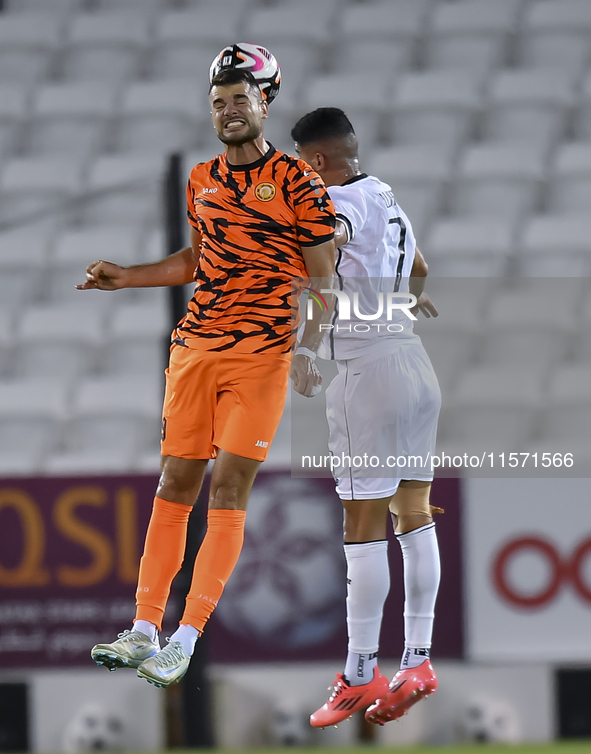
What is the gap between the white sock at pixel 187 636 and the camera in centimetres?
297

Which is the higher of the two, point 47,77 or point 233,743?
point 47,77

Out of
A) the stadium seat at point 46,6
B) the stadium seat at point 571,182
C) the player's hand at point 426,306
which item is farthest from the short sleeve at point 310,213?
the stadium seat at point 46,6

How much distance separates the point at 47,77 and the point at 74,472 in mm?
5332

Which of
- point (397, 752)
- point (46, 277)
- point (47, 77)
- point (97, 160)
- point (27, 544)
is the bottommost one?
point (397, 752)

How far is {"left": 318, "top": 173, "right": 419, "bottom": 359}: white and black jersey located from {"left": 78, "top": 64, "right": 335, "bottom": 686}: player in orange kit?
127 mm

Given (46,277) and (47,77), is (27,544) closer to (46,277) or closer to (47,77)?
(46,277)

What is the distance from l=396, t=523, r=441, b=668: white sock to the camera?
303 cm

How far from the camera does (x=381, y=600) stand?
3055 millimetres

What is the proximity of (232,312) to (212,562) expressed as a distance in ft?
2.01

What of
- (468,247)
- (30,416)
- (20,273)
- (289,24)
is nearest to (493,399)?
(468,247)

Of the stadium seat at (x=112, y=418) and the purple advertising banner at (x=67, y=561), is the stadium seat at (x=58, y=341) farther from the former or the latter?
the purple advertising banner at (x=67, y=561)

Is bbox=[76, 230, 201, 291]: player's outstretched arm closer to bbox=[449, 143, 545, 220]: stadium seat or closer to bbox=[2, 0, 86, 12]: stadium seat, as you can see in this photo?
bbox=[449, 143, 545, 220]: stadium seat

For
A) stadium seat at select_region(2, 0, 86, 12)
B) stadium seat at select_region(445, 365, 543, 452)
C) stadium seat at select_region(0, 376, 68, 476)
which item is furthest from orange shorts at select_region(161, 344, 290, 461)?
stadium seat at select_region(2, 0, 86, 12)

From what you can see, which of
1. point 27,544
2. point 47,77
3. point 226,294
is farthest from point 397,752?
point 47,77
